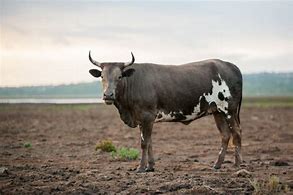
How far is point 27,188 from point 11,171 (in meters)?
2.69

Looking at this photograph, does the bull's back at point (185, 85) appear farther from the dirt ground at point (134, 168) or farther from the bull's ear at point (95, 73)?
the dirt ground at point (134, 168)

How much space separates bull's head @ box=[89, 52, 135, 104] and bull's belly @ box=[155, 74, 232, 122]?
1.73m

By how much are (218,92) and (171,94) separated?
1.46m

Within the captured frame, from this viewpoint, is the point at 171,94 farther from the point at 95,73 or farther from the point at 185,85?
the point at 95,73

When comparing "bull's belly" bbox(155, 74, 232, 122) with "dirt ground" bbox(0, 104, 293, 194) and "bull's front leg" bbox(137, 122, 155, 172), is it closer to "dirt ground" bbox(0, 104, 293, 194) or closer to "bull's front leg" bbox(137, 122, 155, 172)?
"bull's front leg" bbox(137, 122, 155, 172)

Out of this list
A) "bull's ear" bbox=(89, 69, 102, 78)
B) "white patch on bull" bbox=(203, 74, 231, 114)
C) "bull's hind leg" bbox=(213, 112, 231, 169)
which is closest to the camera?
"bull's ear" bbox=(89, 69, 102, 78)

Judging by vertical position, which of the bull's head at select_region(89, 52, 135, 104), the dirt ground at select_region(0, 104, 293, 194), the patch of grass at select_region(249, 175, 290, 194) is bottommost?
the dirt ground at select_region(0, 104, 293, 194)

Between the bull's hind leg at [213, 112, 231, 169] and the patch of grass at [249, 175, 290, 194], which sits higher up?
the bull's hind leg at [213, 112, 231, 169]

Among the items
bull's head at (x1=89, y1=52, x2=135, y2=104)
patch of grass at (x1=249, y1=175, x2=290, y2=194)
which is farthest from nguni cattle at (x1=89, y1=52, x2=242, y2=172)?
patch of grass at (x1=249, y1=175, x2=290, y2=194)

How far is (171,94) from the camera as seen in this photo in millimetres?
13430

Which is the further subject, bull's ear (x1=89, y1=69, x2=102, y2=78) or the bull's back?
bull's ear (x1=89, y1=69, x2=102, y2=78)

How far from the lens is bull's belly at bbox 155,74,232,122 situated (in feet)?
44.7

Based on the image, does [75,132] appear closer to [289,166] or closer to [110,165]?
[110,165]

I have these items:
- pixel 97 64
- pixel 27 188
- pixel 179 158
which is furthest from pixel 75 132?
pixel 27 188
